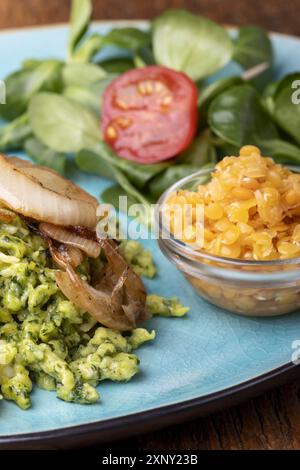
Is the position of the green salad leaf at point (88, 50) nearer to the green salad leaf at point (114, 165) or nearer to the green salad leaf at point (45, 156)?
the green salad leaf at point (45, 156)

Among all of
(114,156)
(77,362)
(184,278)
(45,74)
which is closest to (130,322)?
(77,362)

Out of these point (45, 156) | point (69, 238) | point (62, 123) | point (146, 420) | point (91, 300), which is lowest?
point (45, 156)

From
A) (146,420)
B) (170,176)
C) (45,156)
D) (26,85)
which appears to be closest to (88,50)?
(26,85)

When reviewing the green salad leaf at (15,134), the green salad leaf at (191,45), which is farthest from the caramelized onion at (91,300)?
the green salad leaf at (191,45)

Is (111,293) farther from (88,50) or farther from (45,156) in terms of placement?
(88,50)

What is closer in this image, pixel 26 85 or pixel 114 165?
pixel 114 165

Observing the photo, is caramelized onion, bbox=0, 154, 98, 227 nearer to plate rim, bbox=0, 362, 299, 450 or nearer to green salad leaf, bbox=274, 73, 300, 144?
plate rim, bbox=0, 362, 299, 450

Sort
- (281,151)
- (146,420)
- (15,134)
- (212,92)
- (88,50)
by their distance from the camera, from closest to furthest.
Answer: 1. (146,420)
2. (281,151)
3. (212,92)
4. (15,134)
5. (88,50)

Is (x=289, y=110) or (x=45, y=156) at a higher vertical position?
(x=289, y=110)
